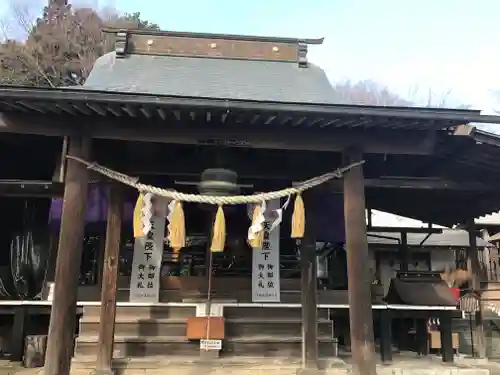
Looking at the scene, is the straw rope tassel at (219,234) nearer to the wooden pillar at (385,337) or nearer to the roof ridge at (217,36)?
the wooden pillar at (385,337)

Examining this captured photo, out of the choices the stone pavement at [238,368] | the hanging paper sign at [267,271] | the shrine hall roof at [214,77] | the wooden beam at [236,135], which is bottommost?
the stone pavement at [238,368]

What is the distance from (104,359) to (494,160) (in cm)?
→ 650

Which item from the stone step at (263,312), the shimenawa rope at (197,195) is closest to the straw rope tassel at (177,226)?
the shimenawa rope at (197,195)

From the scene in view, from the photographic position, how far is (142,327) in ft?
28.6

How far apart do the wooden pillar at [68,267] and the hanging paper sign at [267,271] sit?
14.9ft

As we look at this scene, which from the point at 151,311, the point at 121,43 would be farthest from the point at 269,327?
the point at 121,43

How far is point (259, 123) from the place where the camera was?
5961 millimetres

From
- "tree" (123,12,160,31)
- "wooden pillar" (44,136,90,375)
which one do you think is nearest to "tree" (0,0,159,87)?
"tree" (123,12,160,31)

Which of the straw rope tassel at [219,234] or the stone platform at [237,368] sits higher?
the straw rope tassel at [219,234]

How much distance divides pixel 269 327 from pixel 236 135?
14.7 feet

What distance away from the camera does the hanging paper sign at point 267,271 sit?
963 centimetres

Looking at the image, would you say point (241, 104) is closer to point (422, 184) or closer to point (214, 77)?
point (422, 184)

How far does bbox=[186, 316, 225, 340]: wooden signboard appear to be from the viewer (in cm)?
847

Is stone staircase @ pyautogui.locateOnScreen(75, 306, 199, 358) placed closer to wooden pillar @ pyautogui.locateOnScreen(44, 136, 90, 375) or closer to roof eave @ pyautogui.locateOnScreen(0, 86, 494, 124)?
wooden pillar @ pyautogui.locateOnScreen(44, 136, 90, 375)
